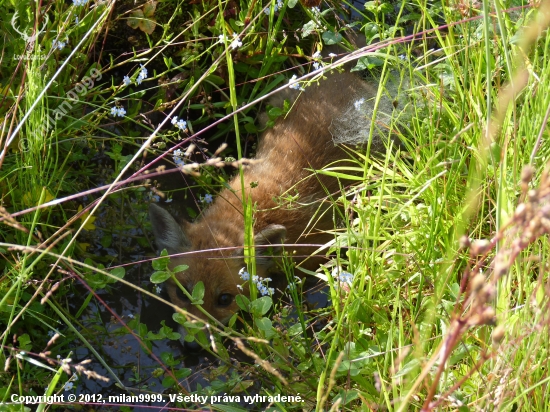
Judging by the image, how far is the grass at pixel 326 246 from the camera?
6.72 feet

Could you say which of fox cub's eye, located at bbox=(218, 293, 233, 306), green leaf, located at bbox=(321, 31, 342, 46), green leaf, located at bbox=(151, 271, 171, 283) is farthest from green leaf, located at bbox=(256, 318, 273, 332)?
green leaf, located at bbox=(321, 31, 342, 46)

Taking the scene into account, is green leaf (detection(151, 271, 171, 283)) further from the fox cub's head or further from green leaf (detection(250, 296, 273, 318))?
the fox cub's head

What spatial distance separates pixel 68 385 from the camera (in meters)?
2.60

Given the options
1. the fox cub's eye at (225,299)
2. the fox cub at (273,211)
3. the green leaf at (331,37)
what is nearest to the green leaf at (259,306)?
the fox cub at (273,211)

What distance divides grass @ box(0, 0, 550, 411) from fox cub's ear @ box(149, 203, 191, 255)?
15 centimetres

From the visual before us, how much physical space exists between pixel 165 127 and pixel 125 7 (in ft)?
2.54

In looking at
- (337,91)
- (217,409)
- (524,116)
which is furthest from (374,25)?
(217,409)

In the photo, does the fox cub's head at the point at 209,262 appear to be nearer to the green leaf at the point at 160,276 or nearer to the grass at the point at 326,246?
the grass at the point at 326,246

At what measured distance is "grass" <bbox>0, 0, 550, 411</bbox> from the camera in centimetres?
205

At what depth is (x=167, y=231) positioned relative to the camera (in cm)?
359

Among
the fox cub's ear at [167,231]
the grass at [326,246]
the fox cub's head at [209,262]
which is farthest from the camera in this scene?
the fox cub's head at [209,262]

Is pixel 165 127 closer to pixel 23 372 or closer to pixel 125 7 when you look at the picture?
pixel 125 7

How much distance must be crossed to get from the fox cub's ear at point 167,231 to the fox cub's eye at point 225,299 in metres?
0.34

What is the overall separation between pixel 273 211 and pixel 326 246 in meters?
0.90
